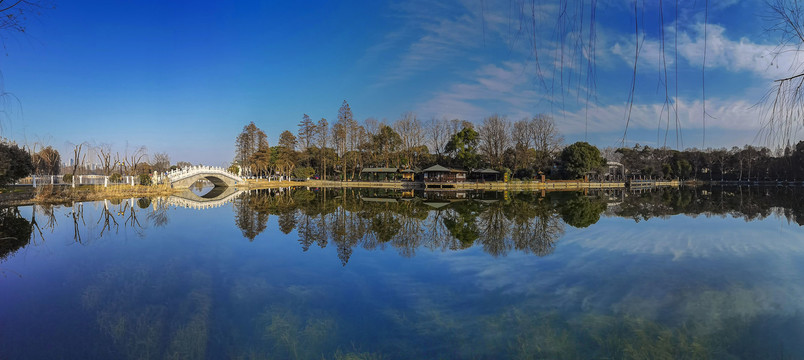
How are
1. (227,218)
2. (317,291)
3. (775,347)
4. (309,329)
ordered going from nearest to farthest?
(775,347), (309,329), (317,291), (227,218)

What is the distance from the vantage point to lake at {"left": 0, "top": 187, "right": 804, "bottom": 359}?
4727mm

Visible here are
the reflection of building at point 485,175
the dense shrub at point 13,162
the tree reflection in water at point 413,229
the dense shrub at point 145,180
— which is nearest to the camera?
the tree reflection in water at point 413,229

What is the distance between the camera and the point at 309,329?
5.19 m

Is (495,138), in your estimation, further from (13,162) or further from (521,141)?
(13,162)

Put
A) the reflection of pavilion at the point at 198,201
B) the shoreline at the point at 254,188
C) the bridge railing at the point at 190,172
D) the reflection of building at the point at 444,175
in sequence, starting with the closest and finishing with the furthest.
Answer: the shoreline at the point at 254,188 < the reflection of pavilion at the point at 198,201 < the bridge railing at the point at 190,172 < the reflection of building at the point at 444,175

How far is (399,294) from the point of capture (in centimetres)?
671

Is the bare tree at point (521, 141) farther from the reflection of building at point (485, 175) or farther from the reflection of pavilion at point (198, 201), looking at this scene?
the reflection of pavilion at point (198, 201)

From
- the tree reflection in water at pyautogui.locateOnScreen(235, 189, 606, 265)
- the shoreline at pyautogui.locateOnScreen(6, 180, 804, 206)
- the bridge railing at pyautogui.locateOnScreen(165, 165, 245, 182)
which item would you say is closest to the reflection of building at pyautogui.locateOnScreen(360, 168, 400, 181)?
the shoreline at pyautogui.locateOnScreen(6, 180, 804, 206)

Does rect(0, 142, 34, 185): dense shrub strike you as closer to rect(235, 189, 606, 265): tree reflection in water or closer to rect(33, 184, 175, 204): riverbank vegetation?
rect(33, 184, 175, 204): riverbank vegetation

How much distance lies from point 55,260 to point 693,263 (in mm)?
15978

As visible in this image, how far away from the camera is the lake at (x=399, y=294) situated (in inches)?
186

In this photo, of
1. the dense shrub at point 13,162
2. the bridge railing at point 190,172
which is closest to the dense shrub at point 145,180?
the bridge railing at point 190,172

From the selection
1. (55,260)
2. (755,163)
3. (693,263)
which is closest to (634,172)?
(755,163)

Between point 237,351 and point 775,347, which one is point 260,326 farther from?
point 775,347
